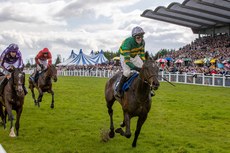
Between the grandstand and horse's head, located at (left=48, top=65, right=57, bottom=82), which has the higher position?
the grandstand

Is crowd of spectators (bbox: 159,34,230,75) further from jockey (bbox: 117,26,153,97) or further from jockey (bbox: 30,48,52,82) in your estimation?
jockey (bbox: 117,26,153,97)

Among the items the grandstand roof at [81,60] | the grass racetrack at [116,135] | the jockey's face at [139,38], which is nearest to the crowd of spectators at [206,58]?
the grandstand roof at [81,60]

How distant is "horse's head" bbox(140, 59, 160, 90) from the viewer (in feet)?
22.7

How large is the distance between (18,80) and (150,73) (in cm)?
387

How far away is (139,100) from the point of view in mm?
7555

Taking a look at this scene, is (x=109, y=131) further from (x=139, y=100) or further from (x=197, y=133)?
(x=197, y=133)

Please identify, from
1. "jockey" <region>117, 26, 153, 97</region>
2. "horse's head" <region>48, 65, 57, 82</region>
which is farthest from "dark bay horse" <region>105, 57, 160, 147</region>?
"horse's head" <region>48, 65, 57, 82</region>

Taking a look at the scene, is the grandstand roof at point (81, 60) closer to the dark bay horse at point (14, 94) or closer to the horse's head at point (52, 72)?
the horse's head at point (52, 72)

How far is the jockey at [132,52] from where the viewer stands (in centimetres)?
784

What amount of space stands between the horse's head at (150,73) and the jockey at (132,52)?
41cm

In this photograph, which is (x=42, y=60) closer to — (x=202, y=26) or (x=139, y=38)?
(x=139, y=38)

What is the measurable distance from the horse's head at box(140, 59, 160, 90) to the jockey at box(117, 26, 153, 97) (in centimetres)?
41

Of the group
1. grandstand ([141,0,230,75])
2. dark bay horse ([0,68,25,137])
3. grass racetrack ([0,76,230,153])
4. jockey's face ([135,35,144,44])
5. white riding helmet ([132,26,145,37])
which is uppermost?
grandstand ([141,0,230,75])

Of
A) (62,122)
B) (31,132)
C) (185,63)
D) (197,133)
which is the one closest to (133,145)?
(197,133)
